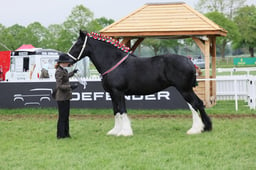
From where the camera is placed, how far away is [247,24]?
56.9 metres

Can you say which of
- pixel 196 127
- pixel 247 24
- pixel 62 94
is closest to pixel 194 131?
pixel 196 127

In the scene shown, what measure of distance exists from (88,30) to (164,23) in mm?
35860

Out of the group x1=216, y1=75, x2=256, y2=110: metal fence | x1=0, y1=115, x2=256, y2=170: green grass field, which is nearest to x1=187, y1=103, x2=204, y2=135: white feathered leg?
x1=0, y1=115, x2=256, y2=170: green grass field

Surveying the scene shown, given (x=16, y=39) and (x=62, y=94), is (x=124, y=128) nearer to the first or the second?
(x=62, y=94)

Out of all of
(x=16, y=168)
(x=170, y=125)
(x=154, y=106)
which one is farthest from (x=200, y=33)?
(x=16, y=168)

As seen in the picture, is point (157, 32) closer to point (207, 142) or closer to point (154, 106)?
point (154, 106)

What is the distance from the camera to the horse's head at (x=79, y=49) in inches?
353

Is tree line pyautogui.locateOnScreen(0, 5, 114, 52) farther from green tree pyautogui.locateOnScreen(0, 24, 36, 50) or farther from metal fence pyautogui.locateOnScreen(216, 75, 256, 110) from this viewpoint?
metal fence pyautogui.locateOnScreen(216, 75, 256, 110)

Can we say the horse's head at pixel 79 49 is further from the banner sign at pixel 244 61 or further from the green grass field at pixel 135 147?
the banner sign at pixel 244 61

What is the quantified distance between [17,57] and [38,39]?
94.4 feet

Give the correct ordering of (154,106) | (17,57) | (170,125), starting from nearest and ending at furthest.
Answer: (170,125) < (154,106) < (17,57)

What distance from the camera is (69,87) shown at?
28.6 ft

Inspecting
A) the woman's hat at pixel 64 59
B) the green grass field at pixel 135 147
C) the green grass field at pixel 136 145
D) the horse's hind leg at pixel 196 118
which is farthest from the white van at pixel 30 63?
the horse's hind leg at pixel 196 118

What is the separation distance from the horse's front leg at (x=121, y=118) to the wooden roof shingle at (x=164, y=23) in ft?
17.8
